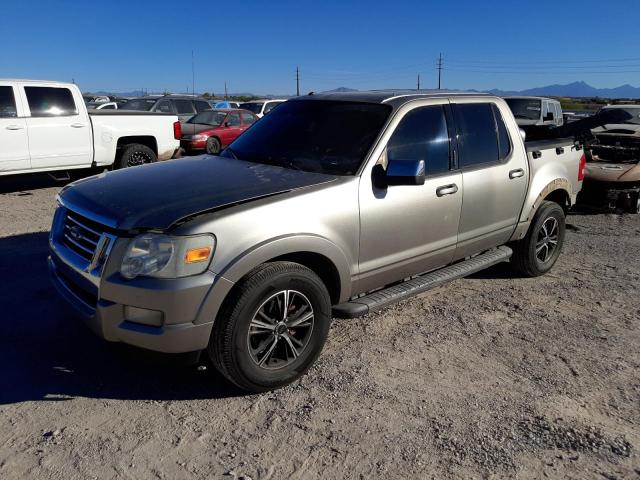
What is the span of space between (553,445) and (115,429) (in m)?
2.35

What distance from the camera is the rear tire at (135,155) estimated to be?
33.3 ft

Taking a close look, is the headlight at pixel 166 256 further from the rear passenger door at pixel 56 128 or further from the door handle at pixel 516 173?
the rear passenger door at pixel 56 128

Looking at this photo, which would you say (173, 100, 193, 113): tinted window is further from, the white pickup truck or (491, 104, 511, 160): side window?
→ (491, 104, 511, 160): side window

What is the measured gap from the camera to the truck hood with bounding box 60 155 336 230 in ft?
9.91

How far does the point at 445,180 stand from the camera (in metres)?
4.17

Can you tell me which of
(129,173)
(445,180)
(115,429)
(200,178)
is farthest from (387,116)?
(115,429)

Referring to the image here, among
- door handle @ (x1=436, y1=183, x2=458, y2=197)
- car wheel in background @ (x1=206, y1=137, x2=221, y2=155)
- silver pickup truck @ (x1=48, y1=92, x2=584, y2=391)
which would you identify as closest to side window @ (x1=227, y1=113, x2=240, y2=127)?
Result: car wheel in background @ (x1=206, y1=137, x2=221, y2=155)

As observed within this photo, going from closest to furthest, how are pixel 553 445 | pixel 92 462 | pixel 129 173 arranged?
pixel 92 462, pixel 553 445, pixel 129 173

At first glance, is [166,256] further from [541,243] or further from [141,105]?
[141,105]

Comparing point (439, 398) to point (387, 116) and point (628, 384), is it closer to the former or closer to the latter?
point (628, 384)

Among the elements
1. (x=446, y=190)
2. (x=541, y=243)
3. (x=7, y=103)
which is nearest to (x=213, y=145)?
(x=7, y=103)

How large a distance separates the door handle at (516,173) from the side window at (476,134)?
208mm

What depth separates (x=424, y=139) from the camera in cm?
415

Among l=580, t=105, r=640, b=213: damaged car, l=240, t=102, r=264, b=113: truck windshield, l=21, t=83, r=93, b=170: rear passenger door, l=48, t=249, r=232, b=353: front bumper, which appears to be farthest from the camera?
l=240, t=102, r=264, b=113: truck windshield
